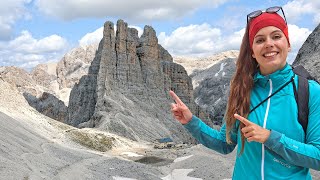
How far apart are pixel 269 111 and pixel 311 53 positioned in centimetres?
1882

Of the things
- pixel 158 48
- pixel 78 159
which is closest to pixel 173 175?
pixel 78 159

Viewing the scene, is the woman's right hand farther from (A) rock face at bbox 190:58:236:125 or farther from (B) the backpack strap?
(A) rock face at bbox 190:58:236:125

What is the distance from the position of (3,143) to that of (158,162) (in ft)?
55.3

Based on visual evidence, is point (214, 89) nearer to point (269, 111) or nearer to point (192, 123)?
point (192, 123)

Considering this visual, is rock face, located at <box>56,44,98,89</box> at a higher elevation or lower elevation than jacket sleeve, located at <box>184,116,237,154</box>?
higher

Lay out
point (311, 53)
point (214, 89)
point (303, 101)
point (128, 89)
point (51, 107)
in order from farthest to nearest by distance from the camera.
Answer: point (214, 89) < point (51, 107) < point (128, 89) < point (311, 53) < point (303, 101)

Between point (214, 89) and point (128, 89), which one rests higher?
point (214, 89)

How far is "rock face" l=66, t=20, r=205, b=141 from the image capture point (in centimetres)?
6638

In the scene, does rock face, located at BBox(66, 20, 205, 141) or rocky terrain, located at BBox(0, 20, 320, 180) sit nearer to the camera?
rocky terrain, located at BBox(0, 20, 320, 180)

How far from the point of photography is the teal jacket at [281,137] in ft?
10.7

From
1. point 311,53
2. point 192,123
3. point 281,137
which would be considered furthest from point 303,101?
point 311,53

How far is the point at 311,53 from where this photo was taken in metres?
20.9

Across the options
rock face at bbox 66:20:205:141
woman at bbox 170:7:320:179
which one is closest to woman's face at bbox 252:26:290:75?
woman at bbox 170:7:320:179

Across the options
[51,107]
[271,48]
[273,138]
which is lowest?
[51,107]
